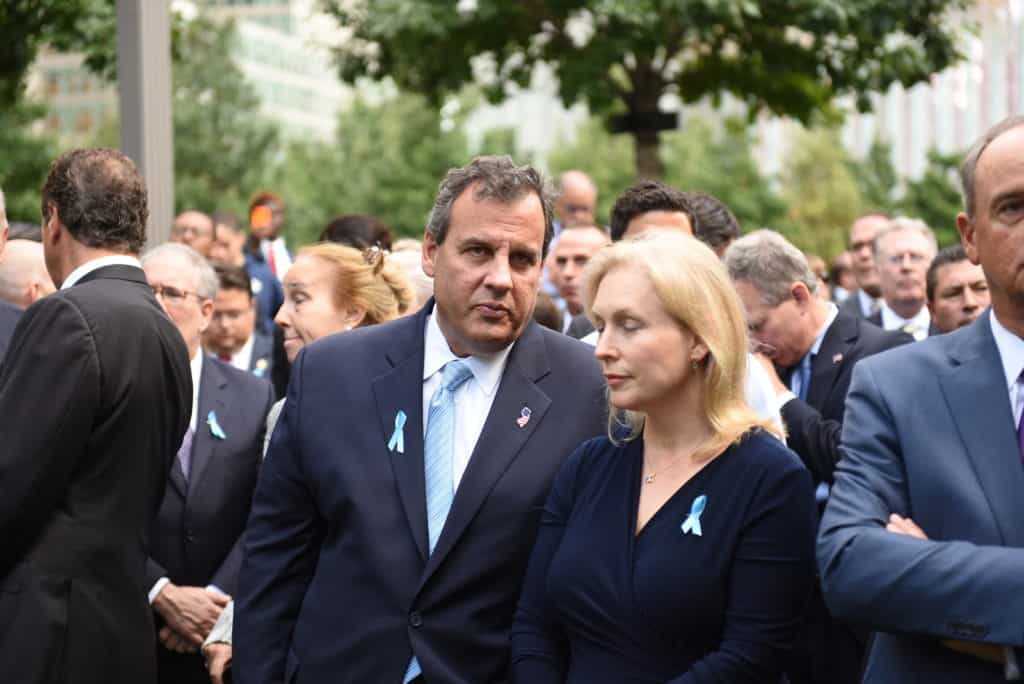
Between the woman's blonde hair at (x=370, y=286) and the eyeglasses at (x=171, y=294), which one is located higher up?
the woman's blonde hair at (x=370, y=286)

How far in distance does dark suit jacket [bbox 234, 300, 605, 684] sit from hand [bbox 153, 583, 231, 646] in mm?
1605

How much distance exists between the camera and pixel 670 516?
12.6 ft

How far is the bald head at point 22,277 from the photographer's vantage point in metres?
6.80

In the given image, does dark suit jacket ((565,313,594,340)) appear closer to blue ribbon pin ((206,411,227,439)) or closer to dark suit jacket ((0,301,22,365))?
blue ribbon pin ((206,411,227,439))

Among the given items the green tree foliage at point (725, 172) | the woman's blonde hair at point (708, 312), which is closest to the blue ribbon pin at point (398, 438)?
the woman's blonde hair at point (708, 312)

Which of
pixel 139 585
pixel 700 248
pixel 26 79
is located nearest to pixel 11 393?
pixel 139 585

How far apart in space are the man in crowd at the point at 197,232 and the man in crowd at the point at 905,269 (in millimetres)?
5195

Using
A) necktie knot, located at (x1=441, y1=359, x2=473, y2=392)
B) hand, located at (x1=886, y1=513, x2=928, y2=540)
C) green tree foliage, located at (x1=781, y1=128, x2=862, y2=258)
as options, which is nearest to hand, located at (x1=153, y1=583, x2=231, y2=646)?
necktie knot, located at (x1=441, y1=359, x2=473, y2=392)

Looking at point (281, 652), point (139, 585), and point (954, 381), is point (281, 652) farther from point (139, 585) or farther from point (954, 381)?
point (954, 381)

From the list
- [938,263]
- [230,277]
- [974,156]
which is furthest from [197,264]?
[974,156]

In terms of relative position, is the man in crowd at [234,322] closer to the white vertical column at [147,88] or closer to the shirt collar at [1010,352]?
the white vertical column at [147,88]

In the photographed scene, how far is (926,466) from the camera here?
3.30 metres

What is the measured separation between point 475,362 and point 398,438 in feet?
1.07

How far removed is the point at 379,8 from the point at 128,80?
8.49 metres
